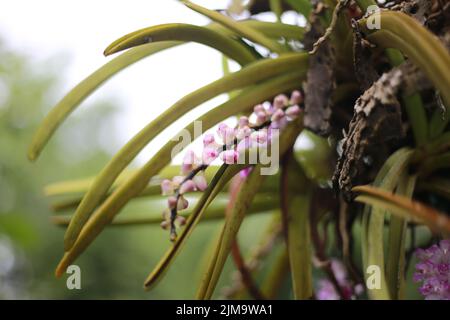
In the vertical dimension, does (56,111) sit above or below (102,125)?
below

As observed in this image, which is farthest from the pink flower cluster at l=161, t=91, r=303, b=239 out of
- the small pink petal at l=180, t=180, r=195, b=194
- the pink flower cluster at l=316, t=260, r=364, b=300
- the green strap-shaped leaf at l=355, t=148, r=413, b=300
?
the pink flower cluster at l=316, t=260, r=364, b=300

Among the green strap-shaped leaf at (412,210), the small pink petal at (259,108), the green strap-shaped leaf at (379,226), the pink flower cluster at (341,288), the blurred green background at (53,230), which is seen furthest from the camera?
the blurred green background at (53,230)

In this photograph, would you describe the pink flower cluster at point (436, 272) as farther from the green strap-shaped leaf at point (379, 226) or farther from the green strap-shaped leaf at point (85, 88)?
the green strap-shaped leaf at point (85, 88)

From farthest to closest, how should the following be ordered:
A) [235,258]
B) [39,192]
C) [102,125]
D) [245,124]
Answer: [102,125], [39,192], [235,258], [245,124]

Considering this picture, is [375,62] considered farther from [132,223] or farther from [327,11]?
[132,223]

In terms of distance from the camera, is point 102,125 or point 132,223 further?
point 102,125

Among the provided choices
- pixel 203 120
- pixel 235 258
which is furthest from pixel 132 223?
pixel 203 120

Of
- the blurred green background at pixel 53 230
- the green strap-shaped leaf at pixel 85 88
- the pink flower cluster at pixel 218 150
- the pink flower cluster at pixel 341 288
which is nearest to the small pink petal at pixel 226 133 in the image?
the pink flower cluster at pixel 218 150
